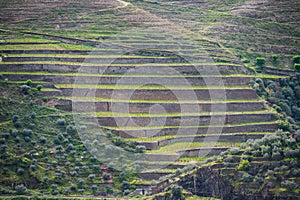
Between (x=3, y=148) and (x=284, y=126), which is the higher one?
(x=284, y=126)

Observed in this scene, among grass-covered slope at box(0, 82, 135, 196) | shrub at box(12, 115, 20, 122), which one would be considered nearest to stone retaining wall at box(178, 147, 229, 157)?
grass-covered slope at box(0, 82, 135, 196)

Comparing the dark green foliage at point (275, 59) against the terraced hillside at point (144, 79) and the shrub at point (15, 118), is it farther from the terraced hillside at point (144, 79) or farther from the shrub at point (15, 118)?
the shrub at point (15, 118)

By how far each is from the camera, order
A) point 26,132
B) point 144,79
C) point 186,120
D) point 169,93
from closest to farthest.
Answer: point 26,132 < point 186,120 < point 169,93 < point 144,79

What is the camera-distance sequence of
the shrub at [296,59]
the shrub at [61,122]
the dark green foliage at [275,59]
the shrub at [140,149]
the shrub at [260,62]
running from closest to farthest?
the shrub at [140,149]
the shrub at [61,122]
the shrub at [260,62]
the shrub at [296,59]
the dark green foliage at [275,59]

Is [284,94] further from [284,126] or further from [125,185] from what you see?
→ [125,185]

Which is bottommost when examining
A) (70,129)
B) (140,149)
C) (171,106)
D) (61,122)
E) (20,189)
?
(20,189)

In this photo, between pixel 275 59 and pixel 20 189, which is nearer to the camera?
pixel 20 189

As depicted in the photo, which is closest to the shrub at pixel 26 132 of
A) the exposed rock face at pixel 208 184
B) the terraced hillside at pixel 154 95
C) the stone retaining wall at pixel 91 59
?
the terraced hillside at pixel 154 95

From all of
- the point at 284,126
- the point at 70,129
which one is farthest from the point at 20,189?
the point at 284,126

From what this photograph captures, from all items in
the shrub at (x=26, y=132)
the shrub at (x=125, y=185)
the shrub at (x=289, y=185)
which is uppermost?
the shrub at (x=26, y=132)

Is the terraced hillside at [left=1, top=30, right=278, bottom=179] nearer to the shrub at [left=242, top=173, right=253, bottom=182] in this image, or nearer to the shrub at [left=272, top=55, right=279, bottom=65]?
the shrub at [left=272, top=55, right=279, bottom=65]
